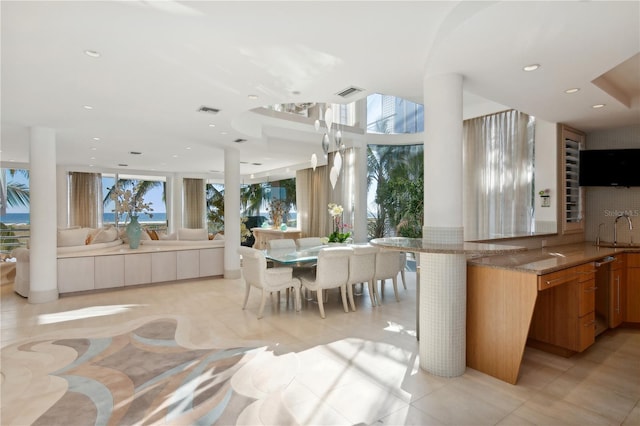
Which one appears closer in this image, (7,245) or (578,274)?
(578,274)

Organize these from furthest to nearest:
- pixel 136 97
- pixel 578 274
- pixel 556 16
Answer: pixel 136 97
pixel 578 274
pixel 556 16

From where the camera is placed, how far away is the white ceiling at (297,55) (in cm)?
214

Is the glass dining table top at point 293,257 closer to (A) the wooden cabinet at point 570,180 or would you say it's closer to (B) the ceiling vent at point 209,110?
(B) the ceiling vent at point 209,110

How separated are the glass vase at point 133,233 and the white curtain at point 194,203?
6.29 m

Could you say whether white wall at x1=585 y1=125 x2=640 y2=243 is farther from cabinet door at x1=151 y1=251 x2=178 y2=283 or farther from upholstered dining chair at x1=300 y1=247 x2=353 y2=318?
cabinet door at x1=151 y1=251 x2=178 y2=283

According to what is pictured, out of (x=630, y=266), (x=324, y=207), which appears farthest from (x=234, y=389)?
(x=324, y=207)

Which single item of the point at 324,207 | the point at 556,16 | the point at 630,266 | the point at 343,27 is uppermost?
the point at 343,27

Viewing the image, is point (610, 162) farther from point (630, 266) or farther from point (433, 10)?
point (433, 10)

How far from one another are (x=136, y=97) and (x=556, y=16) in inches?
152

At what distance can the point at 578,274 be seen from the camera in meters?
2.98

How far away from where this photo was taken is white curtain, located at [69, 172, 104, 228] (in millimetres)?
10422

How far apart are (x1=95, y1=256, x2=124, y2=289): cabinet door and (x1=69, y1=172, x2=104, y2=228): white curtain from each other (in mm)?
5719

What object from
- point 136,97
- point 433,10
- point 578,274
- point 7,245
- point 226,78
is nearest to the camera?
point 433,10

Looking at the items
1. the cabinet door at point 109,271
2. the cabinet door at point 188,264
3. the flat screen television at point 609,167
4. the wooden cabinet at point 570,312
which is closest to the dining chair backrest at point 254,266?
the cabinet door at point 188,264
